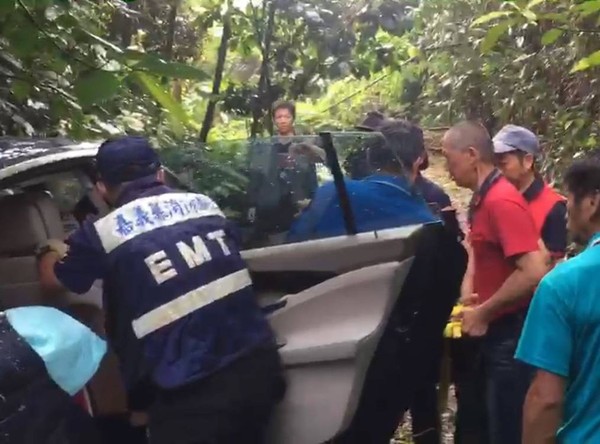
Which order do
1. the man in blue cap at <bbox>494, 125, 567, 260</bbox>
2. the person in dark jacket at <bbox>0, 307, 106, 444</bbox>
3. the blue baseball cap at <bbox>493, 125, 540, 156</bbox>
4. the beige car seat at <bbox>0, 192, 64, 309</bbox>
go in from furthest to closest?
the blue baseball cap at <bbox>493, 125, 540, 156</bbox> → the man in blue cap at <bbox>494, 125, 567, 260</bbox> → the beige car seat at <bbox>0, 192, 64, 309</bbox> → the person in dark jacket at <bbox>0, 307, 106, 444</bbox>

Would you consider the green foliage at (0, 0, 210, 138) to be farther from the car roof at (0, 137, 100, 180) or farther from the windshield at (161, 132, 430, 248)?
the windshield at (161, 132, 430, 248)

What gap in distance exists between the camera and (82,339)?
2785 mm

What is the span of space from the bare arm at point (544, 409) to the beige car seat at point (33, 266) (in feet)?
5.44

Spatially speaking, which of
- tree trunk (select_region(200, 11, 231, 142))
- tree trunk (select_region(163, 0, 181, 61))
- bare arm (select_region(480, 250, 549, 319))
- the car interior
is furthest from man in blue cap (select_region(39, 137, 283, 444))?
tree trunk (select_region(163, 0, 181, 61))

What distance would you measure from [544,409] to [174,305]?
116 cm

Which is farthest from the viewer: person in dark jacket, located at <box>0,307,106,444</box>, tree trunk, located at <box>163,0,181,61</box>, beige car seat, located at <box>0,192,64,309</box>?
tree trunk, located at <box>163,0,181,61</box>

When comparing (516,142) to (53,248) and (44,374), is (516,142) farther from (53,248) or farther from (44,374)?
(44,374)

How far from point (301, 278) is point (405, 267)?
40 centimetres

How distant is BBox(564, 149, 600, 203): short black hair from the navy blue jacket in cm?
111

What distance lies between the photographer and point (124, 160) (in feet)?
9.90

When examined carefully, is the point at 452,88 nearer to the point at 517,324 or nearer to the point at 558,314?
the point at 517,324

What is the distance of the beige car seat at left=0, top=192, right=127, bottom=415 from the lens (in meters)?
3.53

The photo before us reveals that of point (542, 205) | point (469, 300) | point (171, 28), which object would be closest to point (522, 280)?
point (469, 300)

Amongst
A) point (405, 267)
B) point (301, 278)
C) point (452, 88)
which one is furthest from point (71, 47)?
point (452, 88)
